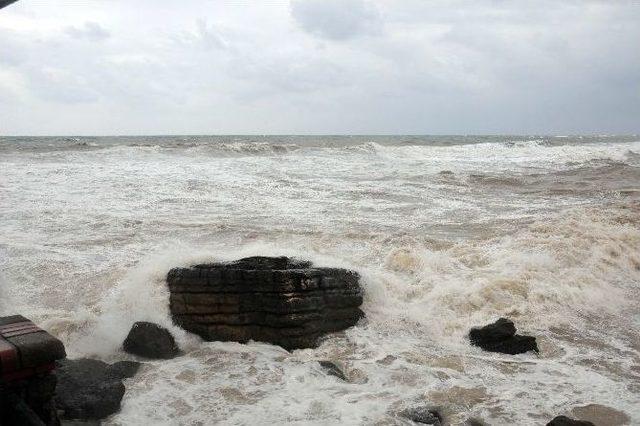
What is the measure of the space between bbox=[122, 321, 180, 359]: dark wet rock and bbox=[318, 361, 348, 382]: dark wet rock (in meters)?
1.36

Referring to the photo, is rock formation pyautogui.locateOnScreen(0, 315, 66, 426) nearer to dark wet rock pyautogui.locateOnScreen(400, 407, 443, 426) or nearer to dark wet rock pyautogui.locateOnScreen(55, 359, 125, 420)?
dark wet rock pyautogui.locateOnScreen(55, 359, 125, 420)

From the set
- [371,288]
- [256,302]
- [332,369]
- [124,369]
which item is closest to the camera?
[124,369]

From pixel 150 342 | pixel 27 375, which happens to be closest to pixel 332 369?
pixel 150 342

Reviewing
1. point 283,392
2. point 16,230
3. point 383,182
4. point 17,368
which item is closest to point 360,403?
point 283,392

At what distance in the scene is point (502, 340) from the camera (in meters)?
5.06

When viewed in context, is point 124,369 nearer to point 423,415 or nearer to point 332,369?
point 332,369

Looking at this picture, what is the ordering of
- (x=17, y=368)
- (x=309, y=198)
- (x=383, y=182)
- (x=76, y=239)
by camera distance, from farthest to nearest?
1. (x=383, y=182)
2. (x=309, y=198)
3. (x=76, y=239)
4. (x=17, y=368)

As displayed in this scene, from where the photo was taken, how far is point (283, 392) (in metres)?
4.09

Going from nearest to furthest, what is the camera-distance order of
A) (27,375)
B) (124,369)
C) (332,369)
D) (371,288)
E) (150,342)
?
(27,375) < (124,369) < (332,369) < (150,342) < (371,288)

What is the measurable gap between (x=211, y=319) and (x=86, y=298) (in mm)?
2111

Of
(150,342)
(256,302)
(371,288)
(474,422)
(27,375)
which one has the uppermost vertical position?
(27,375)

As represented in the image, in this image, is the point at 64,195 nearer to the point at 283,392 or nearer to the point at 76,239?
the point at 76,239

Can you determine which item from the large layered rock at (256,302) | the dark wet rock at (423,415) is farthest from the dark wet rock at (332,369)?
the dark wet rock at (423,415)

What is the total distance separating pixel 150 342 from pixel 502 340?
3.26m
